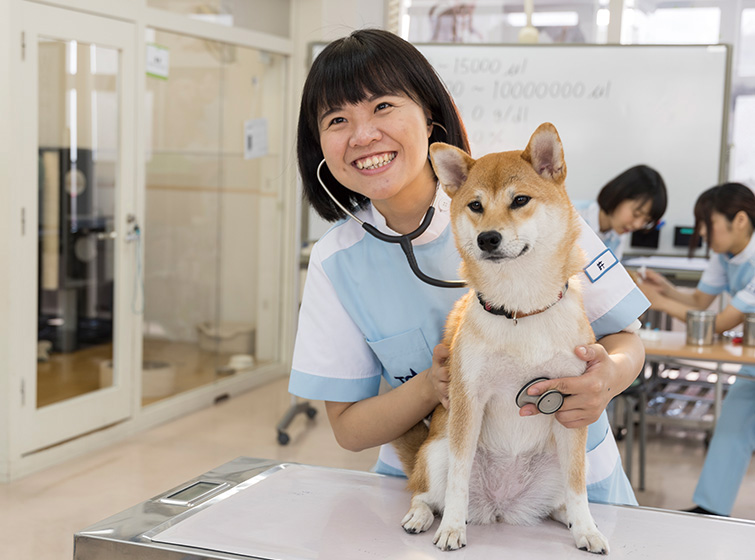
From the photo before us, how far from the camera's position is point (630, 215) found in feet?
11.3

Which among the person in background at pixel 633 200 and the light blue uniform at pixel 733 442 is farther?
the person in background at pixel 633 200

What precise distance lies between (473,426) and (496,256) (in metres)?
0.23

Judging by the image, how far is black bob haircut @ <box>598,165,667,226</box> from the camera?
11.2 feet

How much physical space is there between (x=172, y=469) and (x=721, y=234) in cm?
269

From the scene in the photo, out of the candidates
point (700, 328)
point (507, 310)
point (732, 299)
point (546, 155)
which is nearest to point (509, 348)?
point (507, 310)

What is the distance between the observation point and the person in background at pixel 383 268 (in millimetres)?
1155

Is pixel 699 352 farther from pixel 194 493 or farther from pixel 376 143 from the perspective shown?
pixel 194 493

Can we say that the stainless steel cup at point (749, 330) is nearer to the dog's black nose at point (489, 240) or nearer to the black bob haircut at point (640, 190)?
the black bob haircut at point (640, 190)

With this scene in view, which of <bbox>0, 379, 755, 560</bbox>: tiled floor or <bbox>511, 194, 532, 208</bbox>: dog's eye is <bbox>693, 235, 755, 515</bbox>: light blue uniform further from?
<bbox>511, 194, 532, 208</bbox>: dog's eye

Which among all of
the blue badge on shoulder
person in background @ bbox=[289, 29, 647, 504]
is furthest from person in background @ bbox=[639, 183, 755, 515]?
the blue badge on shoulder

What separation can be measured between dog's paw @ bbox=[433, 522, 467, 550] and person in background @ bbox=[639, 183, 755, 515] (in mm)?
2342

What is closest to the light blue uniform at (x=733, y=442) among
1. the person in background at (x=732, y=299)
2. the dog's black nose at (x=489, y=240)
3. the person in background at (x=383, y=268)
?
the person in background at (x=732, y=299)

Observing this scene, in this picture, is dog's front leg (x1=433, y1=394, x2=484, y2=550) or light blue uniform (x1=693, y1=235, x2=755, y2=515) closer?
dog's front leg (x1=433, y1=394, x2=484, y2=550)

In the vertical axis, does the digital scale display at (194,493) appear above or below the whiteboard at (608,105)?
below
